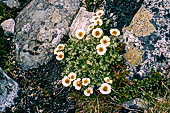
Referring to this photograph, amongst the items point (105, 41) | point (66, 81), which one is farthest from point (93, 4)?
point (66, 81)

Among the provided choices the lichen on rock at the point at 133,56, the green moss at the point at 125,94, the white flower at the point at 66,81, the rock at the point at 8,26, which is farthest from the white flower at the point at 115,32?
the rock at the point at 8,26

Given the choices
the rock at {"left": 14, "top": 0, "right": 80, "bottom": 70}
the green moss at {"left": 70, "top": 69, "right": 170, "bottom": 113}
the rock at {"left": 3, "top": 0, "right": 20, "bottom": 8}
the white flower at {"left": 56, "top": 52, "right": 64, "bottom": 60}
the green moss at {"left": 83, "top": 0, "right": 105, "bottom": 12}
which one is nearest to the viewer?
the green moss at {"left": 70, "top": 69, "right": 170, "bottom": 113}

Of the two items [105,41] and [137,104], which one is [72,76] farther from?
[137,104]

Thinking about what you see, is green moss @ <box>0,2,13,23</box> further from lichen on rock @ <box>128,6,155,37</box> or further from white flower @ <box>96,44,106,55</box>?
lichen on rock @ <box>128,6,155,37</box>

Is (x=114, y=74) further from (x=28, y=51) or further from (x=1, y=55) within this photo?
(x=1, y=55)

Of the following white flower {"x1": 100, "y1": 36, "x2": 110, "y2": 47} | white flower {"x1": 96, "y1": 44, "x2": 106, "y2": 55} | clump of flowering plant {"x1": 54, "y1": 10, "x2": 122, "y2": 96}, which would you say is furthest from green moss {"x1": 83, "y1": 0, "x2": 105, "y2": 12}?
white flower {"x1": 96, "y1": 44, "x2": 106, "y2": 55}

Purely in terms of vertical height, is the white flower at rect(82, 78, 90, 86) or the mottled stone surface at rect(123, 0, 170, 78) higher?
the mottled stone surface at rect(123, 0, 170, 78)
